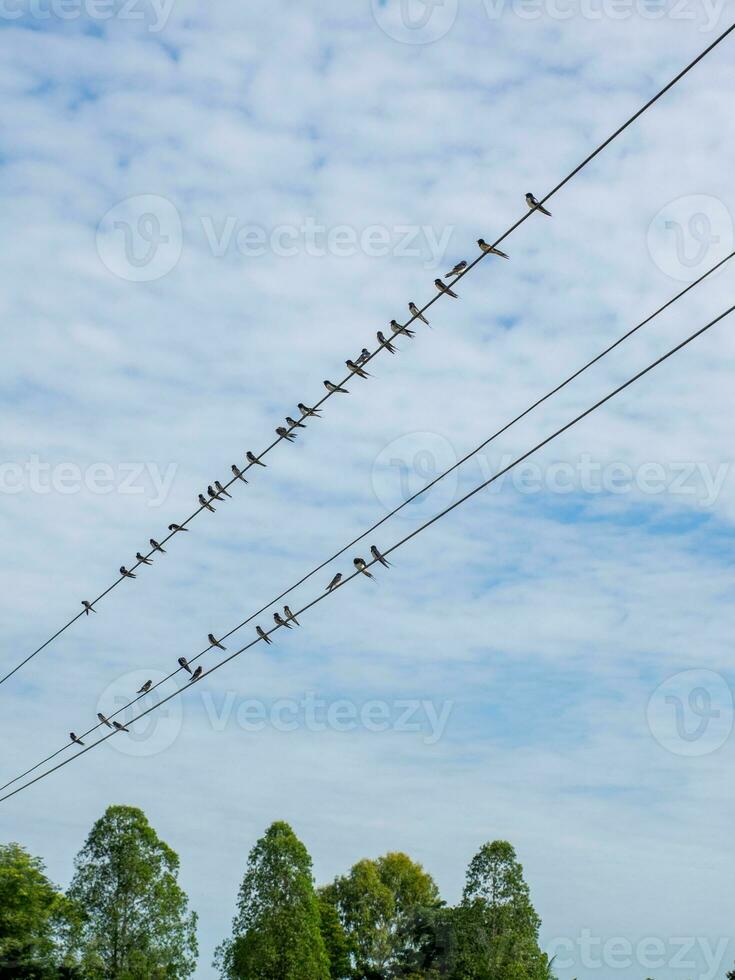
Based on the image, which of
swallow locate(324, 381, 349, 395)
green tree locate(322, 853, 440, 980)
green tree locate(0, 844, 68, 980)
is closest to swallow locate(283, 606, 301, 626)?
swallow locate(324, 381, 349, 395)

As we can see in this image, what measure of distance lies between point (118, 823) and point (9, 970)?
1011 cm

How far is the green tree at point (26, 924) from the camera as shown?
195ft

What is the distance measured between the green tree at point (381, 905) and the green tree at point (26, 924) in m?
30.5

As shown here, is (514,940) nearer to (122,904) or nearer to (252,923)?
(252,923)

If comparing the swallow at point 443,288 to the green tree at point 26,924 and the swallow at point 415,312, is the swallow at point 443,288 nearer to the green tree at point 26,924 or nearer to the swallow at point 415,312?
the swallow at point 415,312

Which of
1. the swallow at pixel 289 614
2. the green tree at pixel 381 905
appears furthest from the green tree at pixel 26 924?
the swallow at pixel 289 614

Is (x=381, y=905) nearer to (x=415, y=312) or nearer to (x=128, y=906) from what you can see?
(x=128, y=906)

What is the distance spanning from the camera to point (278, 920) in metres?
67.4

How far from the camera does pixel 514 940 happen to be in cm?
6638

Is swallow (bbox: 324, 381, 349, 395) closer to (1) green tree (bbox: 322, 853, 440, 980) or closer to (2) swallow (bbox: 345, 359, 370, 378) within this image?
(2) swallow (bbox: 345, 359, 370, 378)

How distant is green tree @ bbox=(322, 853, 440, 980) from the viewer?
87.0m

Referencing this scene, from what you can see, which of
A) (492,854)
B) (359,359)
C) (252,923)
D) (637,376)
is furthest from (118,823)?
(637,376)

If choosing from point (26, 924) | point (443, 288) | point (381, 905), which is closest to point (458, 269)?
point (443, 288)

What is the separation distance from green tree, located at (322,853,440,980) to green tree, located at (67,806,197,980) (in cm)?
2441
